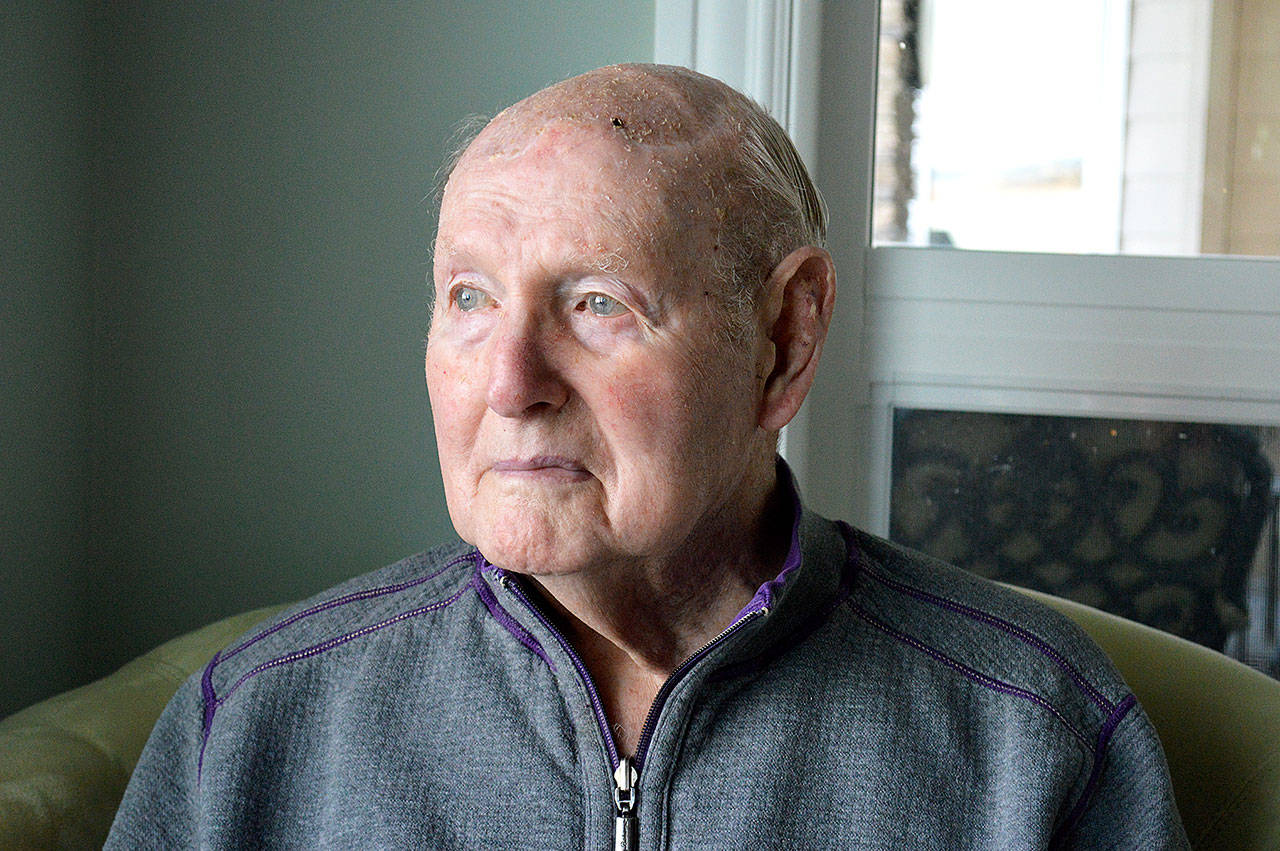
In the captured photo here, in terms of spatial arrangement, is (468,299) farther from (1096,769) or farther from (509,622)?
(1096,769)

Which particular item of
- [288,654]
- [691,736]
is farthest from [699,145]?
[288,654]

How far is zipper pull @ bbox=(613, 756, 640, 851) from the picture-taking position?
916 mm

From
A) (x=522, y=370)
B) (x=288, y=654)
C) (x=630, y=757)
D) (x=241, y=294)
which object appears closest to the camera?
(x=522, y=370)

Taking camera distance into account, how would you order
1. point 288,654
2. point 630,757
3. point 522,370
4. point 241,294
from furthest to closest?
point 241,294
point 288,654
point 630,757
point 522,370

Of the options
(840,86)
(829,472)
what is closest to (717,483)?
(829,472)

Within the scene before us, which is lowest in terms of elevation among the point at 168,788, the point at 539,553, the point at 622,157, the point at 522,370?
the point at 168,788

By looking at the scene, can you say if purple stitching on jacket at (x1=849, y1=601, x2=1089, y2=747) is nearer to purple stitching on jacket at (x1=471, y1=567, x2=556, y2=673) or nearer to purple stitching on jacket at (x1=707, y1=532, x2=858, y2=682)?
purple stitching on jacket at (x1=707, y1=532, x2=858, y2=682)

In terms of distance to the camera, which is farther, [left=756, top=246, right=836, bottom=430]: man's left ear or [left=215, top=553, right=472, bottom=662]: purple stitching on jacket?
[left=215, top=553, right=472, bottom=662]: purple stitching on jacket

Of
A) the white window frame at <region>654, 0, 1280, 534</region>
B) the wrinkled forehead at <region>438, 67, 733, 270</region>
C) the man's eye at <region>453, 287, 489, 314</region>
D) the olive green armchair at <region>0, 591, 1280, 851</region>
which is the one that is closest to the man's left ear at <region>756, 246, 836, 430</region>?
the wrinkled forehead at <region>438, 67, 733, 270</region>

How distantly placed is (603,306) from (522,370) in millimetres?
85

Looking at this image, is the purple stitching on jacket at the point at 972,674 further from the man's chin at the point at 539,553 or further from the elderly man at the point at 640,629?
the man's chin at the point at 539,553

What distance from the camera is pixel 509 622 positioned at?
3.30ft

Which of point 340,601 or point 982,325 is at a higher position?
point 982,325

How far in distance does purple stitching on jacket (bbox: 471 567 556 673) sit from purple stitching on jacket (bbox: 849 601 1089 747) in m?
0.29
